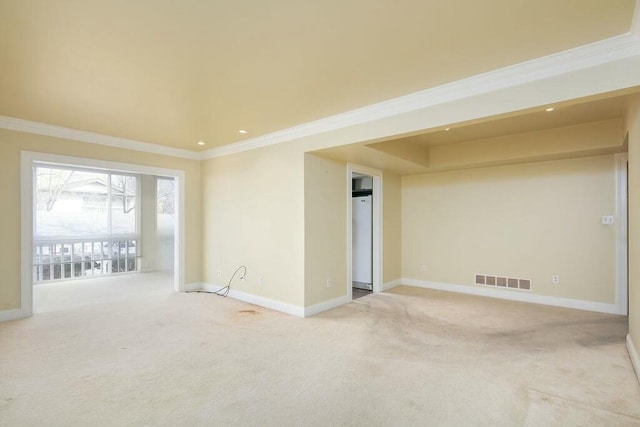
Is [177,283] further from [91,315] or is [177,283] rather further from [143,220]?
[143,220]

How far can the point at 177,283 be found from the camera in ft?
18.7

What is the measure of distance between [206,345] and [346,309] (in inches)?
81.1

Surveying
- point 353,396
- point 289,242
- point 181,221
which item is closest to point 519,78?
point 353,396

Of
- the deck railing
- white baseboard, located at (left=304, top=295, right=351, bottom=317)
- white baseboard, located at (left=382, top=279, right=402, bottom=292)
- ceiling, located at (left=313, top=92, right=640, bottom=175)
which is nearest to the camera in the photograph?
ceiling, located at (left=313, top=92, right=640, bottom=175)

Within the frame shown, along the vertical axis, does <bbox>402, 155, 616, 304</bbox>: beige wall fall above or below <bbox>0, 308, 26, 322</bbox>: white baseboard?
above

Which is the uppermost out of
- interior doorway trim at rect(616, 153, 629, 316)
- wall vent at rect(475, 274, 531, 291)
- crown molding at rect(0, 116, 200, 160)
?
crown molding at rect(0, 116, 200, 160)

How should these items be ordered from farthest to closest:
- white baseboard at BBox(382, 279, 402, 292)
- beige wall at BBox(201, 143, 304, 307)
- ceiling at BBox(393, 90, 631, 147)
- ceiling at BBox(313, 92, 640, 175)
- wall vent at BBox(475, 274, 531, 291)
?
white baseboard at BBox(382, 279, 402, 292) < wall vent at BBox(475, 274, 531, 291) < beige wall at BBox(201, 143, 304, 307) < ceiling at BBox(313, 92, 640, 175) < ceiling at BBox(393, 90, 631, 147)

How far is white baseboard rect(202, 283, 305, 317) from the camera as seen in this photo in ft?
14.3

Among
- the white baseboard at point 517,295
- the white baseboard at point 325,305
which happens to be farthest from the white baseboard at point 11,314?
the white baseboard at point 517,295

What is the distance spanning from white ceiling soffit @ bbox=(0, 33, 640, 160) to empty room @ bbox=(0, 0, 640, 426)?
19mm

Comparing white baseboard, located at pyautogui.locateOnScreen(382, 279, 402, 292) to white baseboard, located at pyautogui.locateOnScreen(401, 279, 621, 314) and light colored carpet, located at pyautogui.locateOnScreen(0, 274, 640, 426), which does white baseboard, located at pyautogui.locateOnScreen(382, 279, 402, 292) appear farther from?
light colored carpet, located at pyautogui.locateOnScreen(0, 274, 640, 426)

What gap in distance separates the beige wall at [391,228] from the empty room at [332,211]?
0.23 feet

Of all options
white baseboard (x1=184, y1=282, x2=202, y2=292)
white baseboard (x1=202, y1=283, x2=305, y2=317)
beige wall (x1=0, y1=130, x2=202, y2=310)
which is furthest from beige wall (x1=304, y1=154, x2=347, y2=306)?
beige wall (x1=0, y1=130, x2=202, y2=310)

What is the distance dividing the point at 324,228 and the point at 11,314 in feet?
13.9
